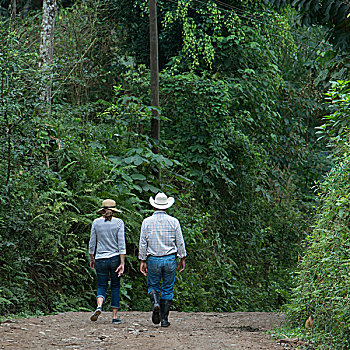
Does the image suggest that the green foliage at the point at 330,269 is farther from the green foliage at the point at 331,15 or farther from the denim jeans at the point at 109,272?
the green foliage at the point at 331,15

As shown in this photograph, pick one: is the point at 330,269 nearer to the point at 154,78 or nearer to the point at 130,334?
the point at 130,334

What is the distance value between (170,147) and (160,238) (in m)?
10.7

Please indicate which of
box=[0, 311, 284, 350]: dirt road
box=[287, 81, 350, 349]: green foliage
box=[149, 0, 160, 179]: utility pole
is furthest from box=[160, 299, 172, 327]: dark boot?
box=[149, 0, 160, 179]: utility pole

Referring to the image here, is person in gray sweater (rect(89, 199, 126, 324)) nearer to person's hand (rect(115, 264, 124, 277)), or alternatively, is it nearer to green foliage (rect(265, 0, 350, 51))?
person's hand (rect(115, 264, 124, 277))

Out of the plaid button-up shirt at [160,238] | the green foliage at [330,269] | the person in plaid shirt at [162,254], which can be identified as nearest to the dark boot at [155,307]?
the person in plaid shirt at [162,254]

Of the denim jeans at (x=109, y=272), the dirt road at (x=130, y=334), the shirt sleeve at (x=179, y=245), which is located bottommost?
the dirt road at (x=130, y=334)

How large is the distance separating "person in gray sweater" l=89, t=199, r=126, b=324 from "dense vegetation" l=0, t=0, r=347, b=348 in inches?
81.3

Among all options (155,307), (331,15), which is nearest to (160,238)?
(155,307)

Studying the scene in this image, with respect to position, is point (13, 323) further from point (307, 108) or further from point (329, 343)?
point (307, 108)

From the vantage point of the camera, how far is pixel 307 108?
84.4 feet

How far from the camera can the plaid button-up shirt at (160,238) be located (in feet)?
31.4

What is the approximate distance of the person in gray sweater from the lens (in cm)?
996

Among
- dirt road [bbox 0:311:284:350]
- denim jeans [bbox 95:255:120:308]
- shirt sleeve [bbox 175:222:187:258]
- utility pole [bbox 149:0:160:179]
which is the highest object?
utility pole [bbox 149:0:160:179]

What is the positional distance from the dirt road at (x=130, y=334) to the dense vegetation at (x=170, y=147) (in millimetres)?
1617
